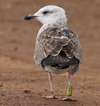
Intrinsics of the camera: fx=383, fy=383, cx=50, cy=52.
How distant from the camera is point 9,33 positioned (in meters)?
18.9

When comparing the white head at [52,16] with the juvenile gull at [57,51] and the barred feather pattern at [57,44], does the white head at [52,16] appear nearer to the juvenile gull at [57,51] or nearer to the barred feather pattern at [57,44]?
the juvenile gull at [57,51]

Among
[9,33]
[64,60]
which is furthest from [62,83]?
[9,33]

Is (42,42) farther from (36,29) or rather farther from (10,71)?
(36,29)

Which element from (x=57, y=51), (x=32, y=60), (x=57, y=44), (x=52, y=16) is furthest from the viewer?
(x=32, y=60)

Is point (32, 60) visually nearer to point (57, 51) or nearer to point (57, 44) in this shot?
point (57, 44)

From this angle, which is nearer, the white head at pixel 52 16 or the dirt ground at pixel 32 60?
the dirt ground at pixel 32 60

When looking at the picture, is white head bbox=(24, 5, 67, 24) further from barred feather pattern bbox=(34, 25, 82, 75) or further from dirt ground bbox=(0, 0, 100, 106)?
dirt ground bbox=(0, 0, 100, 106)

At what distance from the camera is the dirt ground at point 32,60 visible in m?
7.90

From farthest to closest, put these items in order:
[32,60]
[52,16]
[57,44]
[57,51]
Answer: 1. [32,60]
2. [52,16]
3. [57,44]
4. [57,51]

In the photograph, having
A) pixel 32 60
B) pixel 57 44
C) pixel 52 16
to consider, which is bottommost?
pixel 32 60

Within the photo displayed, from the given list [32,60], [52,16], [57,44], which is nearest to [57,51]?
A: [57,44]

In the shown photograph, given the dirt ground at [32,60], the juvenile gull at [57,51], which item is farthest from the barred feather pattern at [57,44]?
the dirt ground at [32,60]

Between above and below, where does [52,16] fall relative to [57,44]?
above

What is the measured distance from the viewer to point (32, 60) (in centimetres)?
1349
